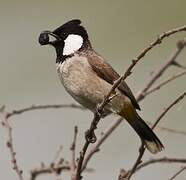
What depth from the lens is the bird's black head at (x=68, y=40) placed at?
7.95 feet

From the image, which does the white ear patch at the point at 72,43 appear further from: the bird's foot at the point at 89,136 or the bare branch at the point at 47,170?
the bare branch at the point at 47,170

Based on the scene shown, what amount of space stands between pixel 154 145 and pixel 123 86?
11.3 inches

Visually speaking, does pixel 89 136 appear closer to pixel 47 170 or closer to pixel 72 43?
pixel 47 170

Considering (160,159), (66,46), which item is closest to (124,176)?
(160,159)

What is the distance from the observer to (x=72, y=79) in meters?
2.29

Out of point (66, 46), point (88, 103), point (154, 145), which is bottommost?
point (154, 145)

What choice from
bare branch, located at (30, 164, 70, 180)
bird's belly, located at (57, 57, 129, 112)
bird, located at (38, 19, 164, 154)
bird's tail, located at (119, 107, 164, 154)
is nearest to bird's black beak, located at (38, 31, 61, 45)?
bird, located at (38, 19, 164, 154)

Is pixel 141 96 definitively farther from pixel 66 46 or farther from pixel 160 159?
pixel 66 46

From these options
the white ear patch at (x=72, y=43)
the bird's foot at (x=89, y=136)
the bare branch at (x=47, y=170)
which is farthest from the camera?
the white ear patch at (x=72, y=43)

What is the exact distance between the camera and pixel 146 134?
2.34 metres

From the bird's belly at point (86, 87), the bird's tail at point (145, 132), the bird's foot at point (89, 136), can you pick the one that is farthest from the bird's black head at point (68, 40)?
the bird's foot at point (89, 136)

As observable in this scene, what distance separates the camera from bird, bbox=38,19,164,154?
2291 millimetres

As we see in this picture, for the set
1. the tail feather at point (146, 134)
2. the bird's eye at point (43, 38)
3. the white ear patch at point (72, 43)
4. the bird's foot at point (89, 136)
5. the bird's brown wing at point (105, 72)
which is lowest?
the tail feather at point (146, 134)

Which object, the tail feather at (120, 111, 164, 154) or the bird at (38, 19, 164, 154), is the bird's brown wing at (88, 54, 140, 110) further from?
the tail feather at (120, 111, 164, 154)
